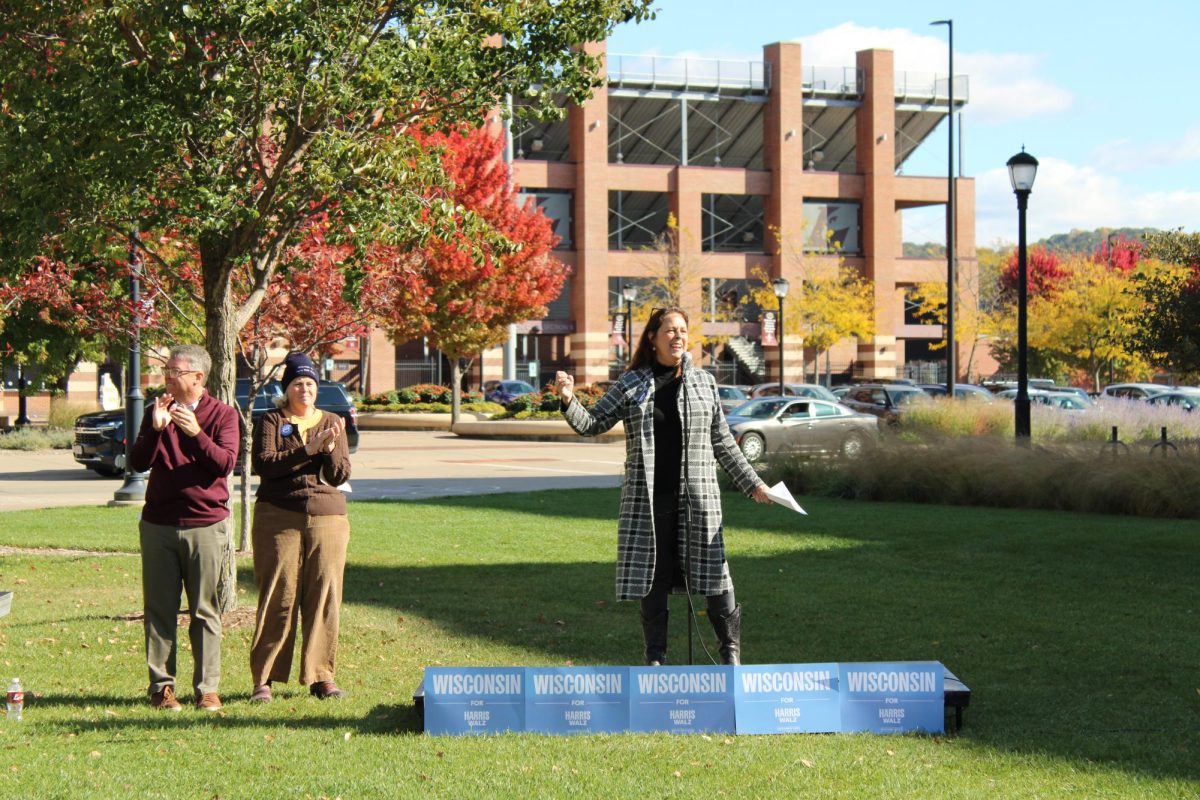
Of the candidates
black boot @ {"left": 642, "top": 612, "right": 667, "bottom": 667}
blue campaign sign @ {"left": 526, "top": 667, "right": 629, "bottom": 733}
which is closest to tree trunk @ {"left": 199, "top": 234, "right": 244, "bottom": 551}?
black boot @ {"left": 642, "top": 612, "right": 667, "bottom": 667}

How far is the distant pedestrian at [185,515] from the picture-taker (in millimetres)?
6797

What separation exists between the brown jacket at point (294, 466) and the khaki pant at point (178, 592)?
367mm

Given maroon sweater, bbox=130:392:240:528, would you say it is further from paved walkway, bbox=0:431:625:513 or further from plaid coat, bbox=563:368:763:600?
paved walkway, bbox=0:431:625:513

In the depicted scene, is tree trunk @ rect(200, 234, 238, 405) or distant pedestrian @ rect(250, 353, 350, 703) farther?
tree trunk @ rect(200, 234, 238, 405)

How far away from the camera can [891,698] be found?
6.42m

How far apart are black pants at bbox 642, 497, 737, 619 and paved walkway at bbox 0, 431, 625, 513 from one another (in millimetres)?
13387

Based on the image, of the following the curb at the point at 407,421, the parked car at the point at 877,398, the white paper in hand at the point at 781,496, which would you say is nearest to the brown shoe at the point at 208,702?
the white paper in hand at the point at 781,496

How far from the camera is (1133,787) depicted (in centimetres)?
554

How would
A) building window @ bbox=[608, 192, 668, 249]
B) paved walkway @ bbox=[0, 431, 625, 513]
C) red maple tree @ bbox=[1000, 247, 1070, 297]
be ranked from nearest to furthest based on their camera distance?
1. paved walkway @ bbox=[0, 431, 625, 513]
2. building window @ bbox=[608, 192, 668, 249]
3. red maple tree @ bbox=[1000, 247, 1070, 297]

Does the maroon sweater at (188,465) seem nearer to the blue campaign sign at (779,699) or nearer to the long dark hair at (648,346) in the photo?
the long dark hair at (648,346)

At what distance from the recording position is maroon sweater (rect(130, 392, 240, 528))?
6.79m

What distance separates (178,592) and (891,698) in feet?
11.7

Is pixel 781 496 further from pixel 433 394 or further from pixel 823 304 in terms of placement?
pixel 823 304

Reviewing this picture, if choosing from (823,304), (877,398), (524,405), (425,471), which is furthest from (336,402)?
(823,304)
